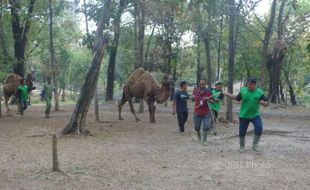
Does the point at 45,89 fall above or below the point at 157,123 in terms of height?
above

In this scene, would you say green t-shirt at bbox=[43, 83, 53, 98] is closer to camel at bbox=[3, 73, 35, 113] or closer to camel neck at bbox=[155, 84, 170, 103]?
camel at bbox=[3, 73, 35, 113]

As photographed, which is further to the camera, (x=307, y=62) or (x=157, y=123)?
(x=307, y=62)

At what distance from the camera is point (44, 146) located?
1228cm

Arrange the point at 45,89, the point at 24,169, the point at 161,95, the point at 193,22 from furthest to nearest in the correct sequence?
the point at 193,22 → the point at 45,89 → the point at 161,95 → the point at 24,169

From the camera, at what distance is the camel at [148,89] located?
1822 centimetres

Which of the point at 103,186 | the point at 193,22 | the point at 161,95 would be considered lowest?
the point at 103,186

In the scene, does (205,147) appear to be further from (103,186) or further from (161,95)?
(161,95)

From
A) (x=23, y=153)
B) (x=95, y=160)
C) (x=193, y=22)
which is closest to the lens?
(x=95, y=160)

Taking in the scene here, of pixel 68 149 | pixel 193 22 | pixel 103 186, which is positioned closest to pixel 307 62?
pixel 193 22

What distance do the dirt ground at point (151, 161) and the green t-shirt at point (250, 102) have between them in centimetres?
85

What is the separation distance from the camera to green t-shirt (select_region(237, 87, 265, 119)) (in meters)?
11.0

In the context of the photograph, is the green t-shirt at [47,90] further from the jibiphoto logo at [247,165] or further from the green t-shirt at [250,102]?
the jibiphoto logo at [247,165]

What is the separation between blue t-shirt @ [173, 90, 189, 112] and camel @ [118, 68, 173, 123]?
2.95 meters

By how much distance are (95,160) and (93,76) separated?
4546 mm
